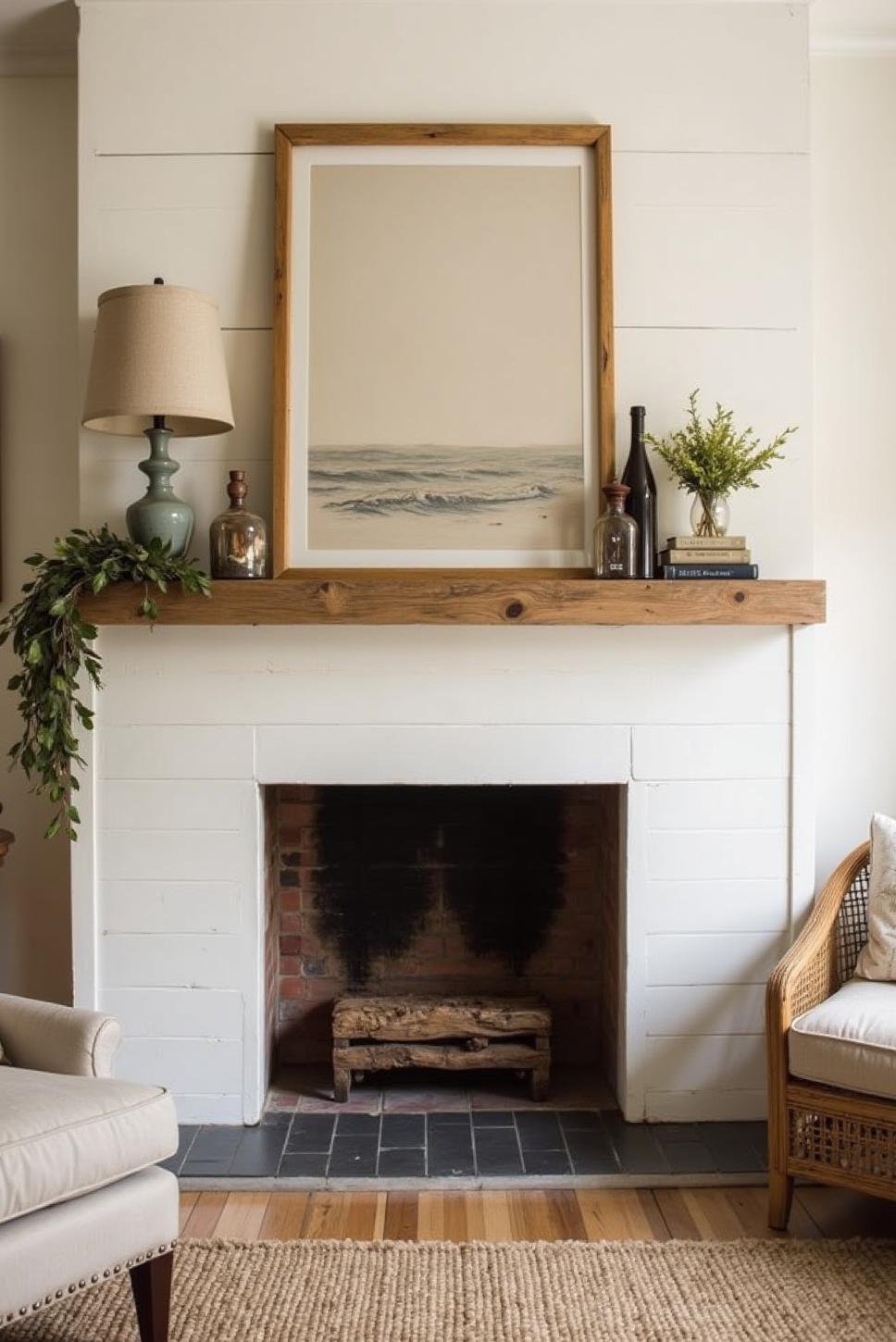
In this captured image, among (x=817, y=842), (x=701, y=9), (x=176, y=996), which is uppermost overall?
(x=701, y=9)

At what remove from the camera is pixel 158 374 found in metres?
2.65

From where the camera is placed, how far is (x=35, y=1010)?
2.26 meters

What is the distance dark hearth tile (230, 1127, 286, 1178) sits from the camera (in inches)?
105

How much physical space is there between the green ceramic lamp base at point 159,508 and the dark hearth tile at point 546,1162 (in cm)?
163

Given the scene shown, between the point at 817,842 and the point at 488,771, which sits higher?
the point at 488,771

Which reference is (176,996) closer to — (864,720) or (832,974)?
(832,974)

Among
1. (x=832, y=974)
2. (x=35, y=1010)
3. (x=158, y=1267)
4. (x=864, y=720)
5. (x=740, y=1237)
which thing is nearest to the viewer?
(x=158, y=1267)

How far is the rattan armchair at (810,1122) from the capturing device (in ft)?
7.72

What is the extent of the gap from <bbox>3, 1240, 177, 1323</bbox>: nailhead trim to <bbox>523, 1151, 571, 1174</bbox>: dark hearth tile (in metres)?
0.92

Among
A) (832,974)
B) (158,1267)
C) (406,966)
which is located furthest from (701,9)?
(158,1267)

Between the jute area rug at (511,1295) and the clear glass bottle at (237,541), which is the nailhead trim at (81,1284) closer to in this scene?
the jute area rug at (511,1295)

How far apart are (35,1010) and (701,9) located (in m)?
2.76

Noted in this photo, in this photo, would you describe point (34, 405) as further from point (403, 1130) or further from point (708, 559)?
point (403, 1130)

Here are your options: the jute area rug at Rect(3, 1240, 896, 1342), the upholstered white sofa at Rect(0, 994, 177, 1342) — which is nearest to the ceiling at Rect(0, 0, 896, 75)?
the upholstered white sofa at Rect(0, 994, 177, 1342)
